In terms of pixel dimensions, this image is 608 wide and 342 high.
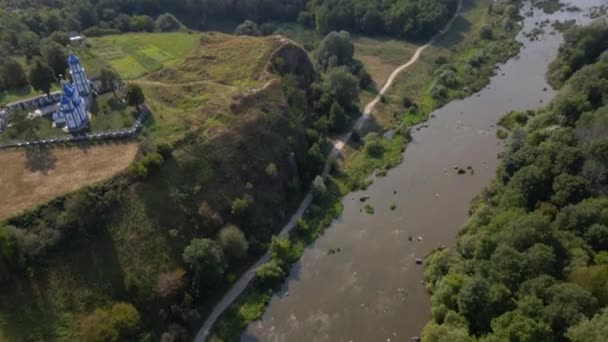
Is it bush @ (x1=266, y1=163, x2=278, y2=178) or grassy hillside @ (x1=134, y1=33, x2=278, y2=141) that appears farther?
grassy hillside @ (x1=134, y1=33, x2=278, y2=141)

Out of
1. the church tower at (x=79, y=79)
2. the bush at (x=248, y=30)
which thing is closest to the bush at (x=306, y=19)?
the bush at (x=248, y=30)

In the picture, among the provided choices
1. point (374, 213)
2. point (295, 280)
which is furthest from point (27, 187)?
point (374, 213)

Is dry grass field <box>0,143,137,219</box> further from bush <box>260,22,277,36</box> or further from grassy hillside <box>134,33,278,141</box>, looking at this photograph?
bush <box>260,22,277,36</box>

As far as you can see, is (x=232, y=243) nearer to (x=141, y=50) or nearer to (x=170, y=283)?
(x=170, y=283)

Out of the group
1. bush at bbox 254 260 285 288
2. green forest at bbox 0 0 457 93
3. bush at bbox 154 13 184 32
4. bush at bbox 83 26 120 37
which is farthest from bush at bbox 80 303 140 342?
bush at bbox 154 13 184 32

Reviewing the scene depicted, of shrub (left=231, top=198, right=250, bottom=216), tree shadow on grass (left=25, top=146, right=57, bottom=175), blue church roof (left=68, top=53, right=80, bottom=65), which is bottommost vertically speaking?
shrub (left=231, top=198, right=250, bottom=216)

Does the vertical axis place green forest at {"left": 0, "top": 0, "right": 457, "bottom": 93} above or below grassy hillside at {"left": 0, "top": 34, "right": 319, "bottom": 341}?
above

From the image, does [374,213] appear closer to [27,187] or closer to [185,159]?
[185,159]
